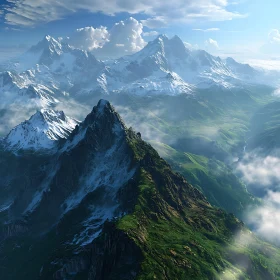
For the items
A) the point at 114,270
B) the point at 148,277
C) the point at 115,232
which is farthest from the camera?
the point at 115,232

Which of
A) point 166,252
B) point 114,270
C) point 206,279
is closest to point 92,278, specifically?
point 114,270

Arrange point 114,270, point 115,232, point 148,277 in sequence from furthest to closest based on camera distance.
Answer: point 115,232 → point 114,270 → point 148,277

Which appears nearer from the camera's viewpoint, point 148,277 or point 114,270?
point 148,277

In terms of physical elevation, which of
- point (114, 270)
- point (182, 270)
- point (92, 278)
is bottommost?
point (92, 278)

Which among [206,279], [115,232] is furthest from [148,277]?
[206,279]

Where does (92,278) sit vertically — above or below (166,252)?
below

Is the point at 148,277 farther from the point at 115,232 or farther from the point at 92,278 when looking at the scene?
the point at 92,278

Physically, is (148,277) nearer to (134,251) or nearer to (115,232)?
(134,251)

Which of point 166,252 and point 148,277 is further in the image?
Result: point 166,252

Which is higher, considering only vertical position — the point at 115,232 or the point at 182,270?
the point at 115,232
